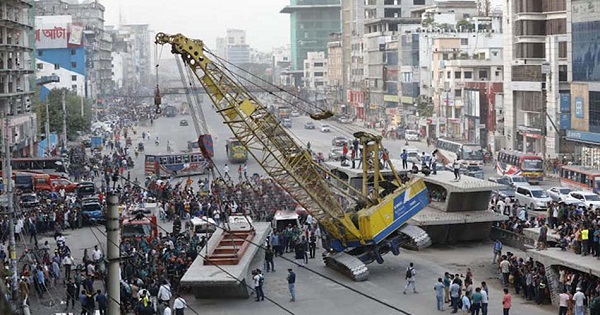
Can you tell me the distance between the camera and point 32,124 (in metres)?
75.2

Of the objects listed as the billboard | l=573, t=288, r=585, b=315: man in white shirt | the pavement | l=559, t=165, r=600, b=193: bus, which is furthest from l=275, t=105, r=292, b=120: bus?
l=573, t=288, r=585, b=315: man in white shirt

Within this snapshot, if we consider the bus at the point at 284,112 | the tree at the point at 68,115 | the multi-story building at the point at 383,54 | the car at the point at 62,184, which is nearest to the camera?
the car at the point at 62,184

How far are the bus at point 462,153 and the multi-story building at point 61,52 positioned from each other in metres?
65.9

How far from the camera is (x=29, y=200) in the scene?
4769cm

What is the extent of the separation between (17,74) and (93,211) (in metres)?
28.4

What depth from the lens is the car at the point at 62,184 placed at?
54312 mm

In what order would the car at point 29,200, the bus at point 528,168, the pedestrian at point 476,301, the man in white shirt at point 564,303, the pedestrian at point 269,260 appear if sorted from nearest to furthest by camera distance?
the man in white shirt at point 564,303 < the pedestrian at point 476,301 < the pedestrian at point 269,260 < the car at point 29,200 < the bus at point 528,168

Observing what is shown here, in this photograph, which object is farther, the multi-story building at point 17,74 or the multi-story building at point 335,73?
the multi-story building at point 335,73

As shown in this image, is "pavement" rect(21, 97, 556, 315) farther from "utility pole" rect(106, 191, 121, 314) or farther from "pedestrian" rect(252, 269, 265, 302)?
"utility pole" rect(106, 191, 121, 314)

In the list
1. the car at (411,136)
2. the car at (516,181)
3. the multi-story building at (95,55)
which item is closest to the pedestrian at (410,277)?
the car at (516,181)

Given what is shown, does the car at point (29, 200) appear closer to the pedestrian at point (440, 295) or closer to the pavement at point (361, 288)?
the pavement at point (361, 288)

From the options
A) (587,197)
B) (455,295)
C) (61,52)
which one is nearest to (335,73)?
(61,52)

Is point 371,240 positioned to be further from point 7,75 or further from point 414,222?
point 7,75

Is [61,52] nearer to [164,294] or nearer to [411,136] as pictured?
[411,136]
